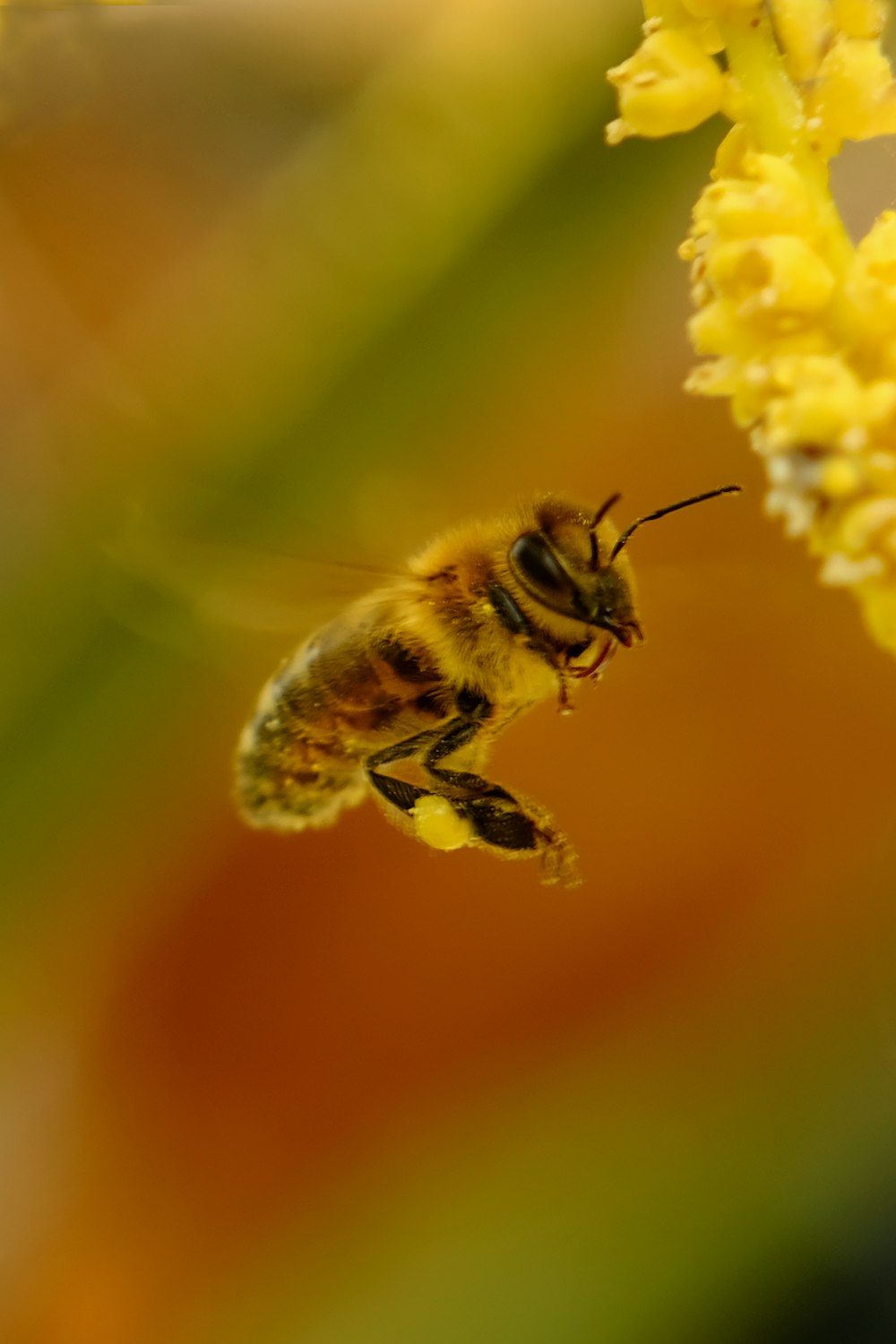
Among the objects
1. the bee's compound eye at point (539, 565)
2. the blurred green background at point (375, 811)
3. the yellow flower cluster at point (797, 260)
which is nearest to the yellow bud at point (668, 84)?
the yellow flower cluster at point (797, 260)

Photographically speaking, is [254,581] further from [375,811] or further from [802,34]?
[375,811]

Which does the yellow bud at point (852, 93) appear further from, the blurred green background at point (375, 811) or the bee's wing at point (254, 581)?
the blurred green background at point (375, 811)

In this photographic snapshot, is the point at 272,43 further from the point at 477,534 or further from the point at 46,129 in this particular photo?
the point at 477,534

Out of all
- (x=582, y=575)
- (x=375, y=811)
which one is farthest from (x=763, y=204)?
(x=375, y=811)

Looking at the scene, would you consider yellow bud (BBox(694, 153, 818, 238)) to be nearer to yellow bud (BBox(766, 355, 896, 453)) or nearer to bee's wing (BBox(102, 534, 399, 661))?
yellow bud (BBox(766, 355, 896, 453))

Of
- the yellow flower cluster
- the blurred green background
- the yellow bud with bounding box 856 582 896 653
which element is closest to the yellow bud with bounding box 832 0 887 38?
the yellow flower cluster

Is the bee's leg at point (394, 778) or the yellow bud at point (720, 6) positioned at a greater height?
the yellow bud at point (720, 6)

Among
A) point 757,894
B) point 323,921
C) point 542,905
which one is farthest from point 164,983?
point 757,894
